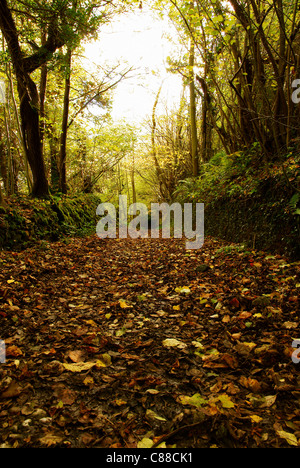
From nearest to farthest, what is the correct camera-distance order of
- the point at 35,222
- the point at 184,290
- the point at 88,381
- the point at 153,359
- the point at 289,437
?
the point at 289,437, the point at 88,381, the point at 153,359, the point at 184,290, the point at 35,222

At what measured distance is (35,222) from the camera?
588cm

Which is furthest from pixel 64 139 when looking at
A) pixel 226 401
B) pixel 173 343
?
pixel 226 401

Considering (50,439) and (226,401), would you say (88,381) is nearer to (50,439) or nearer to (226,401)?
(50,439)

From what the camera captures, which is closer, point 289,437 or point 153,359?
point 289,437

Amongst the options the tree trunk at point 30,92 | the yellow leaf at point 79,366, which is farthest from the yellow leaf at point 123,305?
the tree trunk at point 30,92

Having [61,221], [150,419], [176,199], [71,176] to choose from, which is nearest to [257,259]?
[150,419]

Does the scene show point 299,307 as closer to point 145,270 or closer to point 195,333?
point 195,333

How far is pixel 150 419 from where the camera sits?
1.48 m

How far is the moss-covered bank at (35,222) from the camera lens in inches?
191

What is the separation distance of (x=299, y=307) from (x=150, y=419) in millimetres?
1870

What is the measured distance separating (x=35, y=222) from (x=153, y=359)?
498 cm

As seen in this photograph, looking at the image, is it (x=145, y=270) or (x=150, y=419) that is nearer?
(x=150, y=419)

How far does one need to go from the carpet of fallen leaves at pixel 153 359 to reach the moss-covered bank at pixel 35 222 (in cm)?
116

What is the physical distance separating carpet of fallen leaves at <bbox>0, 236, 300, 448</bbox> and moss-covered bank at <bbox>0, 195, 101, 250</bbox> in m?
1.16
